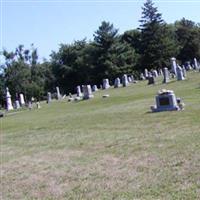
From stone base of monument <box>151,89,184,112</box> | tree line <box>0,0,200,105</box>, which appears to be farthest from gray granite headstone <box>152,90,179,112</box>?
tree line <box>0,0,200,105</box>

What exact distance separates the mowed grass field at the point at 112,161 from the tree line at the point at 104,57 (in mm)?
64181

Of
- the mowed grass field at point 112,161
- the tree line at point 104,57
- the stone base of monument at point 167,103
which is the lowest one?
the mowed grass field at point 112,161

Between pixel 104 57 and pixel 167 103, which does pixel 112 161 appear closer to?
pixel 167 103

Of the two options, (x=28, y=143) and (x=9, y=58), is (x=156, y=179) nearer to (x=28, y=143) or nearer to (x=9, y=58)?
(x=28, y=143)

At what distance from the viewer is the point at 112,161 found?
10297 mm

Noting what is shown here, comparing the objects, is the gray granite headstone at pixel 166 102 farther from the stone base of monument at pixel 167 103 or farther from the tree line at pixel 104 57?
the tree line at pixel 104 57

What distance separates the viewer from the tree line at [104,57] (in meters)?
81.2

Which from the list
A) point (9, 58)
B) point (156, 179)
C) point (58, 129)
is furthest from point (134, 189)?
point (9, 58)

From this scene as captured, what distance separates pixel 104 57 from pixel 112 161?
7073 centimetres

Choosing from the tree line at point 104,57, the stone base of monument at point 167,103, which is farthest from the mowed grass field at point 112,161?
the tree line at point 104,57

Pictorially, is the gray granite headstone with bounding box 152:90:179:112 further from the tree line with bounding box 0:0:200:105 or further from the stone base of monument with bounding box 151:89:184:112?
the tree line with bounding box 0:0:200:105

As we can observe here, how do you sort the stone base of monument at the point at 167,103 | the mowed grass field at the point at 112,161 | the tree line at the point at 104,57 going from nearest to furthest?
the mowed grass field at the point at 112,161 → the stone base of monument at the point at 167,103 → the tree line at the point at 104,57

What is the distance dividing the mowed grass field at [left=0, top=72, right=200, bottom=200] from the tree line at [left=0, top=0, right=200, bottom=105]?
64.2 metres

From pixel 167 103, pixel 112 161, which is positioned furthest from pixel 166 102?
pixel 112 161
